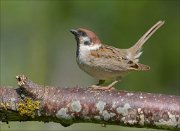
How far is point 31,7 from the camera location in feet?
43.1

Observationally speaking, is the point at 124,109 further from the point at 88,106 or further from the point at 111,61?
the point at 111,61

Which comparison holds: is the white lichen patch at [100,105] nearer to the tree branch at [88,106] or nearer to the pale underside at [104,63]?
the tree branch at [88,106]

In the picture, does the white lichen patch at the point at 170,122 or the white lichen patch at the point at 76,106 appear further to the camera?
the white lichen patch at the point at 76,106

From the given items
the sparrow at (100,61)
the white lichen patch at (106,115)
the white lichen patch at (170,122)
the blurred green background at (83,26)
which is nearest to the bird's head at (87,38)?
the sparrow at (100,61)

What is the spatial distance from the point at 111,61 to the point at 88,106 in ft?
4.90

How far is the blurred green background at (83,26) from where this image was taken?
12250mm

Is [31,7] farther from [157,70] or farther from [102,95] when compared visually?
[102,95]

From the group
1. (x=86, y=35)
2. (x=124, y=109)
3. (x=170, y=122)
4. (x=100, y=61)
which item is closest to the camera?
(x=170, y=122)

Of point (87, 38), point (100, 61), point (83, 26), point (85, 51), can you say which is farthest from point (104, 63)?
point (83, 26)

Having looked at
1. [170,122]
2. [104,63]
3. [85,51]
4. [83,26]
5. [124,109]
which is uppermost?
[83,26]

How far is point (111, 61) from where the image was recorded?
22.2 ft

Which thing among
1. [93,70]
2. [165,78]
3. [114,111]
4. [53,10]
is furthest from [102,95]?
[53,10]

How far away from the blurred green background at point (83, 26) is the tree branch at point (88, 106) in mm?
6333

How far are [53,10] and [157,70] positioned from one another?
7.27ft
